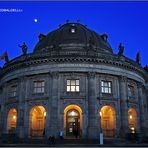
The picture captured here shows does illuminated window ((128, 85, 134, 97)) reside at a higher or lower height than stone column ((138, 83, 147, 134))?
higher

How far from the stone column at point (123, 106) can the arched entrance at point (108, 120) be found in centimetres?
136

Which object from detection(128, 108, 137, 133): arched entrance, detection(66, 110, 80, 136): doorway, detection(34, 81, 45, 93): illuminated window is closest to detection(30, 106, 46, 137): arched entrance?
detection(34, 81, 45, 93): illuminated window

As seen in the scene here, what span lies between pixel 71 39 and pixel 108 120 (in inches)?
702

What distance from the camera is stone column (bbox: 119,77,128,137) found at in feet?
135

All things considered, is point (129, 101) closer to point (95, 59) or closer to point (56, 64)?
point (95, 59)

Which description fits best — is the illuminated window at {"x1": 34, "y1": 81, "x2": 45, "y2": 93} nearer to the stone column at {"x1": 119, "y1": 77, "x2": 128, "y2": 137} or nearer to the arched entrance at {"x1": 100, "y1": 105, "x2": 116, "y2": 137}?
the arched entrance at {"x1": 100, "y1": 105, "x2": 116, "y2": 137}

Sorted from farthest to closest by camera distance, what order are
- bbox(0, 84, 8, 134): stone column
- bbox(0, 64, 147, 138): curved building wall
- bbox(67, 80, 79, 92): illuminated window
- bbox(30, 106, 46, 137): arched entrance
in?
1. bbox(0, 84, 8, 134): stone column
2. bbox(30, 106, 46, 137): arched entrance
3. bbox(67, 80, 79, 92): illuminated window
4. bbox(0, 64, 147, 138): curved building wall

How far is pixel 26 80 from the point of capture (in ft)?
144

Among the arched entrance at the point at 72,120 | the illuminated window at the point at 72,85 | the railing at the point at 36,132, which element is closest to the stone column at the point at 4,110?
the railing at the point at 36,132

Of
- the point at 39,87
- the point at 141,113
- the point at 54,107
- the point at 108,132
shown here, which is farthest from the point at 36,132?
the point at 141,113

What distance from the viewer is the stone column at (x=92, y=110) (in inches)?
1521

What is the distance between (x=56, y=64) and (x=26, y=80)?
6.14 meters

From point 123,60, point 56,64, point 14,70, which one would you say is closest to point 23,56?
point 14,70

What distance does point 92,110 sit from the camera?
3988 cm
